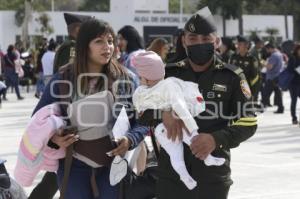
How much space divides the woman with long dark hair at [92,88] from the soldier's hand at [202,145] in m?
0.68

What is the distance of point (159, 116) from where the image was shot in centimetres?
445

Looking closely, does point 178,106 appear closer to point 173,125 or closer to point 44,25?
point 173,125

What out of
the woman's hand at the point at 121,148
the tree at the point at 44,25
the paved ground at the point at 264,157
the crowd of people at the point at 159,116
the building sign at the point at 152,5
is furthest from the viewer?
the building sign at the point at 152,5

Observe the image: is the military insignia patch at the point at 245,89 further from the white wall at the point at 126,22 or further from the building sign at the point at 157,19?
the building sign at the point at 157,19

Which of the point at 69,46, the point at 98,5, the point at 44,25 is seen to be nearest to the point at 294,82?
the point at 69,46

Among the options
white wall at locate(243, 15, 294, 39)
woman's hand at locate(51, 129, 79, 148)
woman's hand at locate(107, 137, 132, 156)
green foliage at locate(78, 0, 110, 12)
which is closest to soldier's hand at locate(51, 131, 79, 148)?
woman's hand at locate(51, 129, 79, 148)

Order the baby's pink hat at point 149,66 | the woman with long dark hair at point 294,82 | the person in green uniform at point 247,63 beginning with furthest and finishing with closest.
Result: the woman with long dark hair at point 294,82 → the person in green uniform at point 247,63 → the baby's pink hat at point 149,66

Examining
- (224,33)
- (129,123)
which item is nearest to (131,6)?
(224,33)

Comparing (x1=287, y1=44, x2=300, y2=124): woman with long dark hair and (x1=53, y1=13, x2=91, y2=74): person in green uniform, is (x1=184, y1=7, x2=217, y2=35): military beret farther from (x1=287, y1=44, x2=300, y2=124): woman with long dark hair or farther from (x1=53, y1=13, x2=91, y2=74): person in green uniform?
(x1=287, y1=44, x2=300, y2=124): woman with long dark hair

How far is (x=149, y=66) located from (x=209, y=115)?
462mm

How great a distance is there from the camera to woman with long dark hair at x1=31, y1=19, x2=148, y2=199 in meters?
4.84

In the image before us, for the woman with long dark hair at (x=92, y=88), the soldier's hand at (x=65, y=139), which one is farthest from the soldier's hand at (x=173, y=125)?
the soldier's hand at (x=65, y=139)

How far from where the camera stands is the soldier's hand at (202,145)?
4203 millimetres

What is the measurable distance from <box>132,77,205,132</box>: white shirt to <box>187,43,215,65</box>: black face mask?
14 cm
